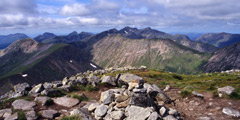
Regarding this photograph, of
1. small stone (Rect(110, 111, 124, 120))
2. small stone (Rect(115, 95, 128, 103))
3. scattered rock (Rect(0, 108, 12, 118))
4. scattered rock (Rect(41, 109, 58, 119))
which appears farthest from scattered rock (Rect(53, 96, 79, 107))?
small stone (Rect(110, 111, 124, 120))

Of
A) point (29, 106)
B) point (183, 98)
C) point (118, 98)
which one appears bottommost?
point (183, 98)

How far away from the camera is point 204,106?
22078mm

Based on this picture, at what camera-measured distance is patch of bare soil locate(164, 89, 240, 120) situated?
18984 mm

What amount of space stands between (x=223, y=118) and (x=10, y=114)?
22922 millimetres

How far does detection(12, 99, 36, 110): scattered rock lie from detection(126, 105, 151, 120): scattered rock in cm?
1106

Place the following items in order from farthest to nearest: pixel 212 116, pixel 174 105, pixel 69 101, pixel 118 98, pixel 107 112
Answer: pixel 174 105 < pixel 69 101 < pixel 212 116 < pixel 118 98 < pixel 107 112

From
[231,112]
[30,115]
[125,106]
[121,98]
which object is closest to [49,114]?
[30,115]

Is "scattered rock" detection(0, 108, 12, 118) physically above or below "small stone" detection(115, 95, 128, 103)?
below

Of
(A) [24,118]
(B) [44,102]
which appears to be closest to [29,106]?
(B) [44,102]

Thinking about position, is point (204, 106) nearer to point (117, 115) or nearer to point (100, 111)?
point (117, 115)

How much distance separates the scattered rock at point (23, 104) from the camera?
18.4 meters

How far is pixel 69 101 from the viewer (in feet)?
69.3

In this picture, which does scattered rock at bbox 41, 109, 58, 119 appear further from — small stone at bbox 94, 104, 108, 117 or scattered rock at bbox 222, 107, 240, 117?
scattered rock at bbox 222, 107, 240, 117

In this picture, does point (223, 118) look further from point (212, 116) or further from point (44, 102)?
point (44, 102)
